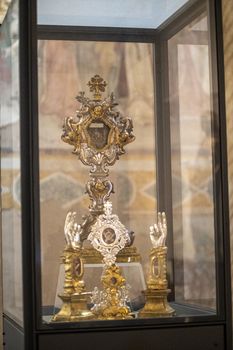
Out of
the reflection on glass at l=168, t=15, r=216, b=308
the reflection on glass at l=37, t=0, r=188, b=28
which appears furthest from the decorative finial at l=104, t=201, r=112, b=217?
the reflection on glass at l=37, t=0, r=188, b=28

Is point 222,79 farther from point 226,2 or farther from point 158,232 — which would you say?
point 158,232

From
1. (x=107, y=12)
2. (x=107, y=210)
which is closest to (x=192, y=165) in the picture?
(x=107, y=210)

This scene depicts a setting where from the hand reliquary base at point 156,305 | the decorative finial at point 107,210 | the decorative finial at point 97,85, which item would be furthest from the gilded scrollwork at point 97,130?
the hand reliquary base at point 156,305

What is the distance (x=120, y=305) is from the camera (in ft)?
12.4

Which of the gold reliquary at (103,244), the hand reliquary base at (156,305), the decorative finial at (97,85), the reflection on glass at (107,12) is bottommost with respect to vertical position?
the hand reliquary base at (156,305)

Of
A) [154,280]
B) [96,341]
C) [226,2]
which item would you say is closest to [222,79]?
[226,2]

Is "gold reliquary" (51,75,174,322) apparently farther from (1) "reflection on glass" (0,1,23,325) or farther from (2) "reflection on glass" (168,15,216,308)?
(1) "reflection on glass" (0,1,23,325)

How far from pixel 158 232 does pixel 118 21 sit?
36.4 inches

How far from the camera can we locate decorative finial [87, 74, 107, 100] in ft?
12.6

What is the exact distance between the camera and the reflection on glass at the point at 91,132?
3.71 metres

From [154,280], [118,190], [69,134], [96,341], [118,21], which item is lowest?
[96,341]

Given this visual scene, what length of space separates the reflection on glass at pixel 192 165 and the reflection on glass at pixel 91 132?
0.39ft

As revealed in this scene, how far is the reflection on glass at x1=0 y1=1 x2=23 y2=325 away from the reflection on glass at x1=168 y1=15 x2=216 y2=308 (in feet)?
2.22

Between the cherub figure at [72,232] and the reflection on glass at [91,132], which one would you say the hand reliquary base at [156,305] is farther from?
the cherub figure at [72,232]
